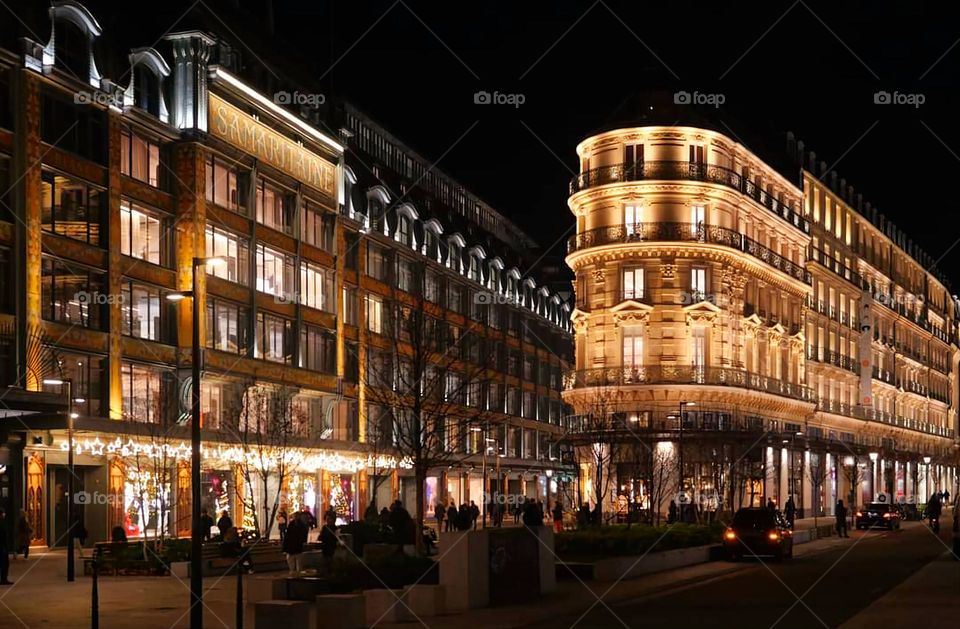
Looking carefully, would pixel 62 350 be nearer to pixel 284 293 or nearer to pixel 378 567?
pixel 284 293

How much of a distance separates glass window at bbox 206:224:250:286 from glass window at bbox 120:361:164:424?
5.29m

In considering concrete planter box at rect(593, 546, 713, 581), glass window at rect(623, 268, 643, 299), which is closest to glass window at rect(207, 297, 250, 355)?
glass window at rect(623, 268, 643, 299)

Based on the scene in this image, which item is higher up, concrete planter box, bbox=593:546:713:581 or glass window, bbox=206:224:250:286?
glass window, bbox=206:224:250:286

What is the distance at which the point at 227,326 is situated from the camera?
62.9 metres

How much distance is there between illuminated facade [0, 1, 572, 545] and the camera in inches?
2000

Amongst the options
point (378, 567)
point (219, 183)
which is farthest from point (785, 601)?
point (219, 183)

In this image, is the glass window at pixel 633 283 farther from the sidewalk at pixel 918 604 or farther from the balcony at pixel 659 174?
the sidewalk at pixel 918 604

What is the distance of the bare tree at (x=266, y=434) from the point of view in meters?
58.1

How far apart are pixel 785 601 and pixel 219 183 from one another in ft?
129

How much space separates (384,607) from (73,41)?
35.0m

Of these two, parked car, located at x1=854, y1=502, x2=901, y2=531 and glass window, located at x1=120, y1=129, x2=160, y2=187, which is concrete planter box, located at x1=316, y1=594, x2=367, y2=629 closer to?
glass window, located at x1=120, y1=129, x2=160, y2=187

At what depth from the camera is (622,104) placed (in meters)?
78.1

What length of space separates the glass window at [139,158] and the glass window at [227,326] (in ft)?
19.3

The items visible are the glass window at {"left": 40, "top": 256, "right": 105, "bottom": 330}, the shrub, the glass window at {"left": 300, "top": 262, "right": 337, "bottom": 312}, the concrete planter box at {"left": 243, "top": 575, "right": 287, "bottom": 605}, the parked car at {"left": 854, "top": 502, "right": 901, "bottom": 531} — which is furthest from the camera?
the parked car at {"left": 854, "top": 502, "right": 901, "bottom": 531}
